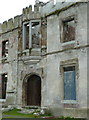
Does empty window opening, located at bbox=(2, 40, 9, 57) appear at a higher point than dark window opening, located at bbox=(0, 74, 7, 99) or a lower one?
higher

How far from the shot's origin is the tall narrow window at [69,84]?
1530 centimetres

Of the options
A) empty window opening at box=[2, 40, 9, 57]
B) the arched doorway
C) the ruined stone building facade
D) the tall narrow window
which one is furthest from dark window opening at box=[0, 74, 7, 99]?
the tall narrow window

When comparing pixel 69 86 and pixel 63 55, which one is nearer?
pixel 69 86

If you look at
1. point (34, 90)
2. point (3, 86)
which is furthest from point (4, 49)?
point (34, 90)

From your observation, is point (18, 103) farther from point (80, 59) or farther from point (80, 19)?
point (80, 19)

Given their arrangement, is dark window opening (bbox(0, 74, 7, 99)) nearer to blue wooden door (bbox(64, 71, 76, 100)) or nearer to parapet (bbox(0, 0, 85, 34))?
parapet (bbox(0, 0, 85, 34))

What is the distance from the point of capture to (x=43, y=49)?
1747cm

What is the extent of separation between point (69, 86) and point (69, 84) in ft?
0.38

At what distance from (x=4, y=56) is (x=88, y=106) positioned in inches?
361

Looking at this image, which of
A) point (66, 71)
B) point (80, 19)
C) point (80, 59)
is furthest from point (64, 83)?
point (80, 19)

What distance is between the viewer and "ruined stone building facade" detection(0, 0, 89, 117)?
1504 cm

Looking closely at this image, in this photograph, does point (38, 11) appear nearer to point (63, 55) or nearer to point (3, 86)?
point (63, 55)

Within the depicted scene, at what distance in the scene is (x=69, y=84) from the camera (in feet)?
51.0

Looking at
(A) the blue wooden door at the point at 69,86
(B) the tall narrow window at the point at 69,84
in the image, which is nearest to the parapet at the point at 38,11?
(B) the tall narrow window at the point at 69,84
